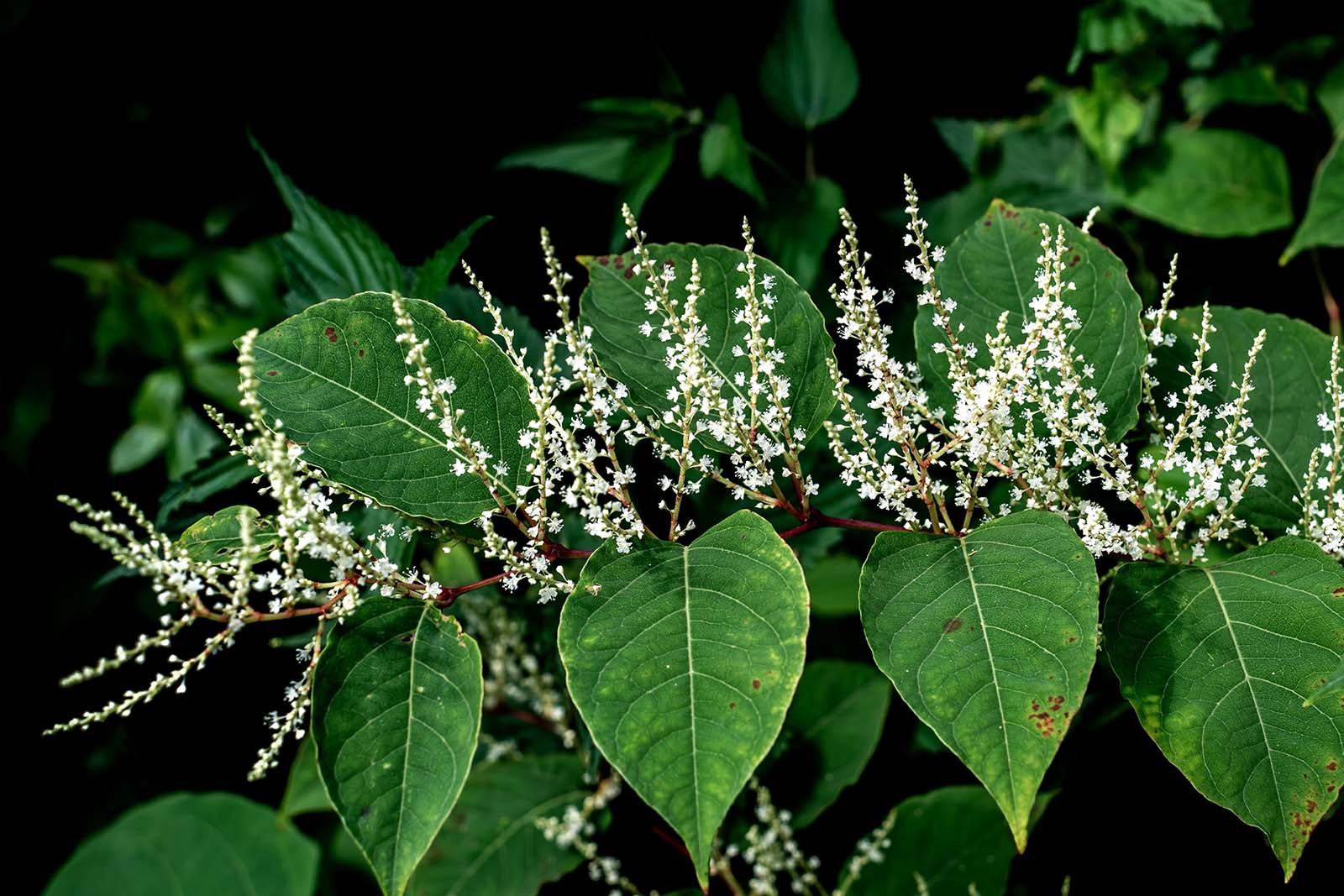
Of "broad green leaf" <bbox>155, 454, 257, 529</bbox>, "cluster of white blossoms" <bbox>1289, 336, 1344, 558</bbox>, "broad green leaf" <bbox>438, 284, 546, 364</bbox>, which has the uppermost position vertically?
"cluster of white blossoms" <bbox>1289, 336, 1344, 558</bbox>

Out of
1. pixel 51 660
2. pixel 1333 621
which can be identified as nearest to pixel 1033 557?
pixel 1333 621

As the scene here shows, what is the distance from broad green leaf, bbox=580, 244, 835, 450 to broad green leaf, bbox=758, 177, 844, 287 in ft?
2.62

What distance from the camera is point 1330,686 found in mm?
660

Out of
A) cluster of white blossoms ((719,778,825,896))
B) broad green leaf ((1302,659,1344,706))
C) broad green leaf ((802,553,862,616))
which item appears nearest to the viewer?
broad green leaf ((1302,659,1344,706))

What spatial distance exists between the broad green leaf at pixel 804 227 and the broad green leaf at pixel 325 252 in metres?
0.69

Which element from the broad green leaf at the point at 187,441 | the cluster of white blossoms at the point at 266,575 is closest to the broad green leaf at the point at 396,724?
the cluster of white blossoms at the point at 266,575

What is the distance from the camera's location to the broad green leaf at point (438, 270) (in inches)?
46.4

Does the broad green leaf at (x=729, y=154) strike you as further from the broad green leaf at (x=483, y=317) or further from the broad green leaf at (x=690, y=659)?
the broad green leaf at (x=690, y=659)

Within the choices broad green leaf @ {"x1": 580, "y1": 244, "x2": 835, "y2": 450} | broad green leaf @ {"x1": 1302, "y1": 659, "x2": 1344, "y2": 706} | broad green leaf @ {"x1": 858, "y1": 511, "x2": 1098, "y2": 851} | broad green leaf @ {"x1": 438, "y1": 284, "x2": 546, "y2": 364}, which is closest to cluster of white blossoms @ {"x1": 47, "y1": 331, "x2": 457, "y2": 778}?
broad green leaf @ {"x1": 580, "y1": 244, "x2": 835, "y2": 450}

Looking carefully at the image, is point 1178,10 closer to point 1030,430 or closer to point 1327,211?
point 1327,211

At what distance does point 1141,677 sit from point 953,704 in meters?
0.17

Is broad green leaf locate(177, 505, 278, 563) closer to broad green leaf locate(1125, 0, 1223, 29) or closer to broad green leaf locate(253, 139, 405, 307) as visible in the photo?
broad green leaf locate(253, 139, 405, 307)

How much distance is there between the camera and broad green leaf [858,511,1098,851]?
70 cm

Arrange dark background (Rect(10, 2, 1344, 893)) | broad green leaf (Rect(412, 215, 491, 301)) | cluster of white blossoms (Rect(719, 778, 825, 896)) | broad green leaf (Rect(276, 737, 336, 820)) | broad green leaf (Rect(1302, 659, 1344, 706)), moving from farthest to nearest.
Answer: dark background (Rect(10, 2, 1344, 893))
broad green leaf (Rect(276, 737, 336, 820))
cluster of white blossoms (Rect(719, 778, 825, 896))
broad green leaf (Rect(412, 215, 491, 301))
broad green leaf (Rect(1302, 659, 1344, 706))
